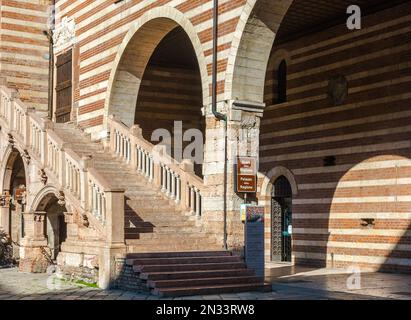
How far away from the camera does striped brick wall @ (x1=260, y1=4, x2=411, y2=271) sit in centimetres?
1750

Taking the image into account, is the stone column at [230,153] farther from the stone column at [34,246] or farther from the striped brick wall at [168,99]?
the striped brick wall at [168,99]

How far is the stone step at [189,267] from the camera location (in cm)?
1319

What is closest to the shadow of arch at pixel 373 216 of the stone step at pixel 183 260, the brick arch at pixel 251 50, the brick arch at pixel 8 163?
the brick arch at pixel 251 50

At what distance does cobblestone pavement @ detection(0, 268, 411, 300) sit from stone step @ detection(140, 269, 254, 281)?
0.38 metres

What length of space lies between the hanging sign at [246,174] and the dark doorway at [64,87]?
375 inches

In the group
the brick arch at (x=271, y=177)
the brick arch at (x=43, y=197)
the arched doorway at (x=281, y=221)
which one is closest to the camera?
the brick arch at (x=43, y=197)

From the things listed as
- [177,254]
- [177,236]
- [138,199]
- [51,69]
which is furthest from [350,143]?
[51,69]

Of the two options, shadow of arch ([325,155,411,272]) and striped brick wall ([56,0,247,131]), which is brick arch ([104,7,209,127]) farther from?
shadow of arch ([325,155,411,272])

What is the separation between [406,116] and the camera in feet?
56.8

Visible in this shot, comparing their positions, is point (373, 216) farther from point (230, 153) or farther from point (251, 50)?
point (251, 50)

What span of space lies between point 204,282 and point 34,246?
21.2 ft

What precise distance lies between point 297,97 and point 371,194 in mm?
3829
